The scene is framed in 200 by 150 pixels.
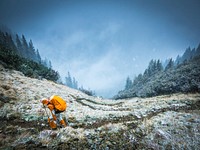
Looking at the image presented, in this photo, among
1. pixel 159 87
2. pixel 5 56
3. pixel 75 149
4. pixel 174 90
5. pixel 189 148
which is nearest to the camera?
pixel 75 149

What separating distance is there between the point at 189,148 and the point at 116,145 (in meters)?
4.47

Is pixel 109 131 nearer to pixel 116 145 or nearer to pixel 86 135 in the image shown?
pixel 116 145

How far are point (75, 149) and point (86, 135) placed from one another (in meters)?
1.15

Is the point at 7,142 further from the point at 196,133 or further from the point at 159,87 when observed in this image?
the point at 159,87

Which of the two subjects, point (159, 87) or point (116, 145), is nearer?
point (116, 145)

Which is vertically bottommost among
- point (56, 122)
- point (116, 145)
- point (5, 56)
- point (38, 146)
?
point (116, 145)

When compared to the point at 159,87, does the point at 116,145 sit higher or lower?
lower

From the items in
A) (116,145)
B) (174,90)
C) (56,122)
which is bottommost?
(116,145)

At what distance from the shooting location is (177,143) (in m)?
6.02

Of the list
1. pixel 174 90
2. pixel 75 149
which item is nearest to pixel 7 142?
pixel 75 149

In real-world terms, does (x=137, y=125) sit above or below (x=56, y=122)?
below

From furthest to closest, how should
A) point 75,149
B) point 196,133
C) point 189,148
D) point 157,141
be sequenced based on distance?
point 196,133
point 157,141
point 189,148
point 75,149

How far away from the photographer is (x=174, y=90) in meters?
37.1

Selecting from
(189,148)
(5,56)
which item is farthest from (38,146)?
(5,56)
